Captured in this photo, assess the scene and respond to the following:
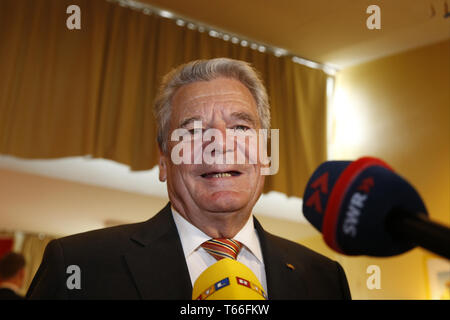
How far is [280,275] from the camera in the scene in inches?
39.5

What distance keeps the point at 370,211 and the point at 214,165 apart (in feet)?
1.80

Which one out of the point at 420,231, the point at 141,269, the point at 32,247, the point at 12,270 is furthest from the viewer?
the point at 32,247

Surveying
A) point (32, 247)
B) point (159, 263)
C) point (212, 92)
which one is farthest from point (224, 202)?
point (32, 247)

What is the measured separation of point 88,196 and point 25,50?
1402mm

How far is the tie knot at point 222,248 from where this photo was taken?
98cm

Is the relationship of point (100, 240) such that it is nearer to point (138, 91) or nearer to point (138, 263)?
point (138, 263)

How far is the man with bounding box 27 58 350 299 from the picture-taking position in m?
0.88

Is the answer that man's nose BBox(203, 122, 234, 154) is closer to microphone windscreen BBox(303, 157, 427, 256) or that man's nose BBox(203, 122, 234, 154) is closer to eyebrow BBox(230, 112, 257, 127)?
eyebrow BBox(230, 112, 257, 127)

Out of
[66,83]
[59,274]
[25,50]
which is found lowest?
[59,274]

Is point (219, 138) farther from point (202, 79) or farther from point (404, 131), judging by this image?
point (404, 131)

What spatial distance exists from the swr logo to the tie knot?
42 centimetres

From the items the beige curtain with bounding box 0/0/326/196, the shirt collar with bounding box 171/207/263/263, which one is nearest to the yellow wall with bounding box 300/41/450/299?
the beige curtain with bounding box 0/0/326/196

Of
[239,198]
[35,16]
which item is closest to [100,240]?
[239,198]

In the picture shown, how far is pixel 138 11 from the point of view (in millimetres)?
3135
